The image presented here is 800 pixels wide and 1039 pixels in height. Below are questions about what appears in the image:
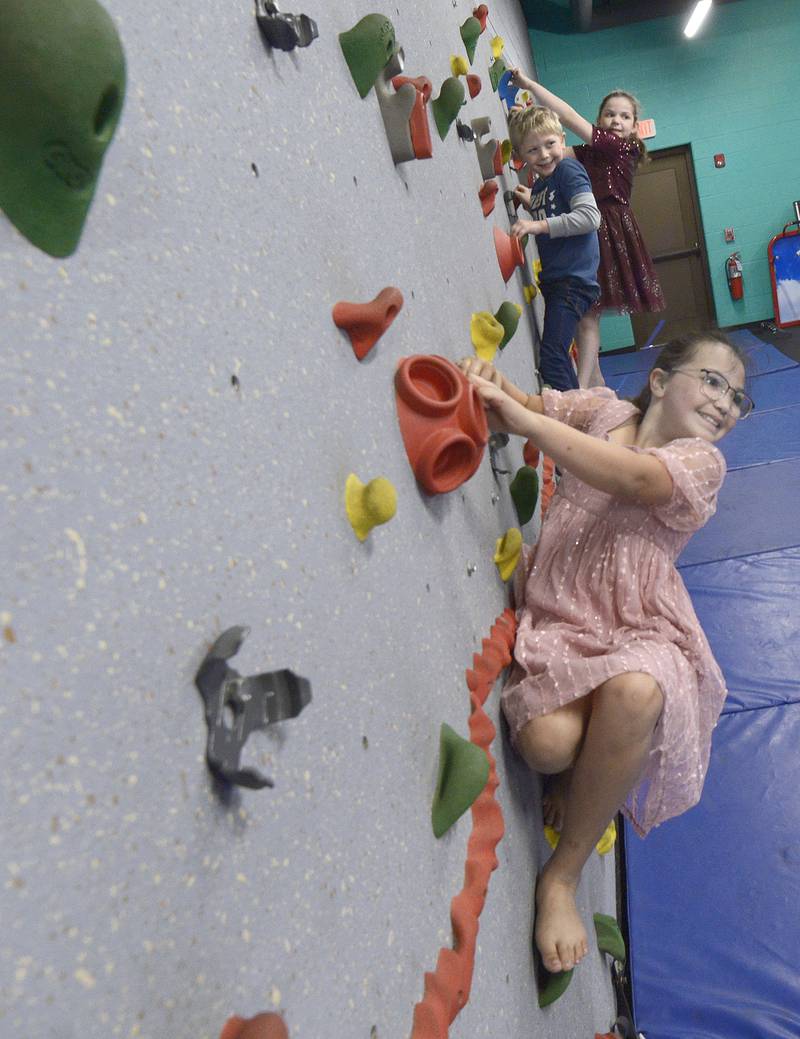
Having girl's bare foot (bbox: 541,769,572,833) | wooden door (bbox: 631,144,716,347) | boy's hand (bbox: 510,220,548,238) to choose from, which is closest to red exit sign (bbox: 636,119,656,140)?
wooden door (bbox: 631,144,716,347)

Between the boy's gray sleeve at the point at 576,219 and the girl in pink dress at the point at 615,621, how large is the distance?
1.02m

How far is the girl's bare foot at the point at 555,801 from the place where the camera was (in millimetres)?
1116

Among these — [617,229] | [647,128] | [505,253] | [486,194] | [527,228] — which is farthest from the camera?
[647,128]

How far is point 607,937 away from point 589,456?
0.70 meters

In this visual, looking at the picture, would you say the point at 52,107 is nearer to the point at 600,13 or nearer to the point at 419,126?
the point at 419,126

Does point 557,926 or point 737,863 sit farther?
point 737,863

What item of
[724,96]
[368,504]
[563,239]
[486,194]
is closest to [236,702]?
[368,504]

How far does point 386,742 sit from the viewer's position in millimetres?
576

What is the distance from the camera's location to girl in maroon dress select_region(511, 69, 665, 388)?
112 inches

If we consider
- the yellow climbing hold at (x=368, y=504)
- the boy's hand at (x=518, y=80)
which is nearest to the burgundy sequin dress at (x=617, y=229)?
the boy's hand at (x=518, y=80)

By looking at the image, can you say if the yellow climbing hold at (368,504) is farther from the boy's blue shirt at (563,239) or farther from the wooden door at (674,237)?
the wooden door at (674,237)

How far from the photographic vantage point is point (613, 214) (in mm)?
2941

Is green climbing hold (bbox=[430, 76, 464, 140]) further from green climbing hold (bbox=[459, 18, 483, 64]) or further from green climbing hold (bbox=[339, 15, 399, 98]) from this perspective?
green climbing hold (bbox=[459, 18, 483, 64])

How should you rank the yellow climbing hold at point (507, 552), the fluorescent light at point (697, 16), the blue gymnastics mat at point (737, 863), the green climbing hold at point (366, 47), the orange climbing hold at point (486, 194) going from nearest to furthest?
the green climbing hold at point (366, 47)
the yellow climbing hold at point (507, 552)
the blue gymnastics mat at point (737, 863)
the orange climbing hold at point (486, 194)
the fluorescent light at point (697, 16)
